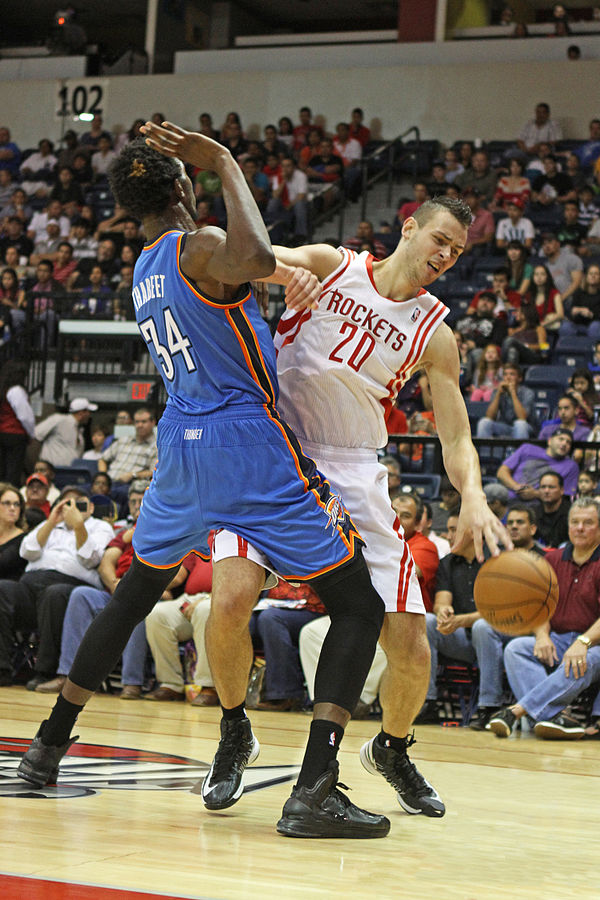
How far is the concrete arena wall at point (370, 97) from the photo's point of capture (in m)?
17.6

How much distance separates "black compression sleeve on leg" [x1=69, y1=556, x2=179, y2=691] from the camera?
3.63 metres

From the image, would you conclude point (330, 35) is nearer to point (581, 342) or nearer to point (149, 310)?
point (581, 342)

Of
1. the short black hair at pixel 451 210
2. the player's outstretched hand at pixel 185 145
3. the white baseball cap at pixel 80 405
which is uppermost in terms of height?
the player's outstretched hand at pixel 185 145

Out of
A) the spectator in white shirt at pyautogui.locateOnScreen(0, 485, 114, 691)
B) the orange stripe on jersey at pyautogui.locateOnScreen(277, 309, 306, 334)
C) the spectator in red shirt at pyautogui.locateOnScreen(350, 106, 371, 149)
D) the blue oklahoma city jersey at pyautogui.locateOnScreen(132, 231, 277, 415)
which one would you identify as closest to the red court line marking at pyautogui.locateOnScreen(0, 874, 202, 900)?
the blue oklahoma city jersey at pyautogui.locateOnScreen(132, 231, 277, 415)

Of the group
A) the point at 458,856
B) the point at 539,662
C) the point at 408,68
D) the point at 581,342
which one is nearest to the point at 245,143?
the point at 408,68

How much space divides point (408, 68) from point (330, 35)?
2084 mm

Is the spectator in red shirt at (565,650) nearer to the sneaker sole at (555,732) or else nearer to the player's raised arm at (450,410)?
the sneaker sole at (555,732)

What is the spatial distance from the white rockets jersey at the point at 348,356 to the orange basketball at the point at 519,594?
1.97 feet

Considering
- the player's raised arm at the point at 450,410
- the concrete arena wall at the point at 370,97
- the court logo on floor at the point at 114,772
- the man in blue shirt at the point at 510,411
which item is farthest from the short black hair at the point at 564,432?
the concrete arena wall at the point at 370,97

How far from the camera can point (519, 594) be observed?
3873mm

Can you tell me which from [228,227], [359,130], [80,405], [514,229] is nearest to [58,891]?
[228,227]

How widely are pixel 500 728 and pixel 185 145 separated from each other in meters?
4.44

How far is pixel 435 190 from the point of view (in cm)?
1550

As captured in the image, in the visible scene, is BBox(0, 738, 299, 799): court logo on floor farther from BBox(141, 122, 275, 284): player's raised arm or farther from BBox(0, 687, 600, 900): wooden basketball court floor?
BBox(141, 122, 275, 284): player's raised arm
